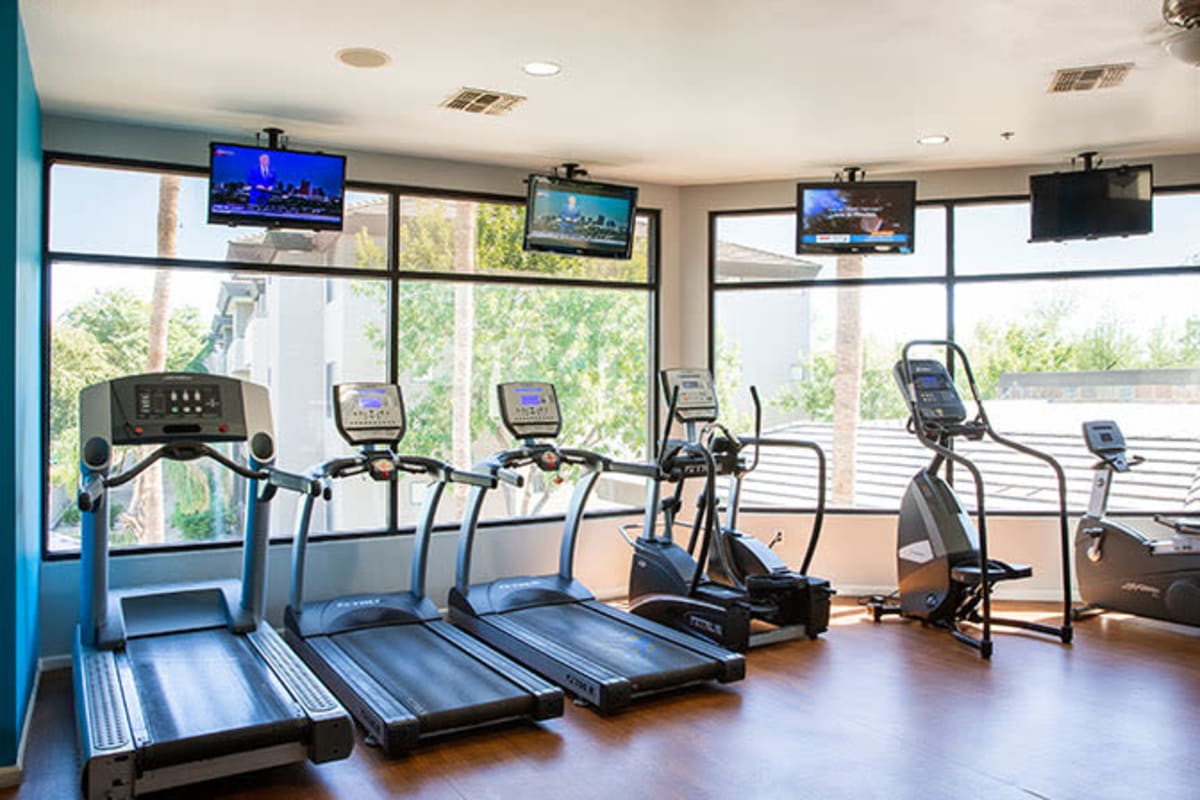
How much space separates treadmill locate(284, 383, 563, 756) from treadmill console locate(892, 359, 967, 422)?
8.95 ft

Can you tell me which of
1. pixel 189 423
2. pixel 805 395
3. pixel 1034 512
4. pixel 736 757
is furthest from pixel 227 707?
pixel 1034 512

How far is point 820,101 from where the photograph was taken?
5.24m

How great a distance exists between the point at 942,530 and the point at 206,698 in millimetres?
4316

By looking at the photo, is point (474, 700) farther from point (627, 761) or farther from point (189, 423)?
point (189, 423)

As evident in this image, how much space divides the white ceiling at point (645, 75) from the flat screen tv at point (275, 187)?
246mm

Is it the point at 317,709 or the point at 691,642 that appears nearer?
the point at 317,709

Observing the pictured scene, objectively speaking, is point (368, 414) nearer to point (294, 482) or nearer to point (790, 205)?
point (294, 482)

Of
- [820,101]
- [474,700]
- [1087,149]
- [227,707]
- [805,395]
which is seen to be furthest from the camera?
[805,395]

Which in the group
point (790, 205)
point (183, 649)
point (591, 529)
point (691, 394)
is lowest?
point (183, 649)

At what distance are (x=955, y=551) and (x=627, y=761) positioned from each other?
2.90m

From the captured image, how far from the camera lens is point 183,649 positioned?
4.57 meters

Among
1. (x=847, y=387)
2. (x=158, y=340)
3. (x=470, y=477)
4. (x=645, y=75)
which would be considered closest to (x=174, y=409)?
(x=158, y=340)

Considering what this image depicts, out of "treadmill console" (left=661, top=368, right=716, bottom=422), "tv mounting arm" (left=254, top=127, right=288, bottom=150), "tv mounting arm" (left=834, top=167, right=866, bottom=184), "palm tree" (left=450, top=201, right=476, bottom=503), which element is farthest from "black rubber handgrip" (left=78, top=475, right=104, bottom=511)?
"tv mounting arm" (left=834, top=167, right=866, bottom=184)

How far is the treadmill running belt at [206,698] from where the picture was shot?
364cm
